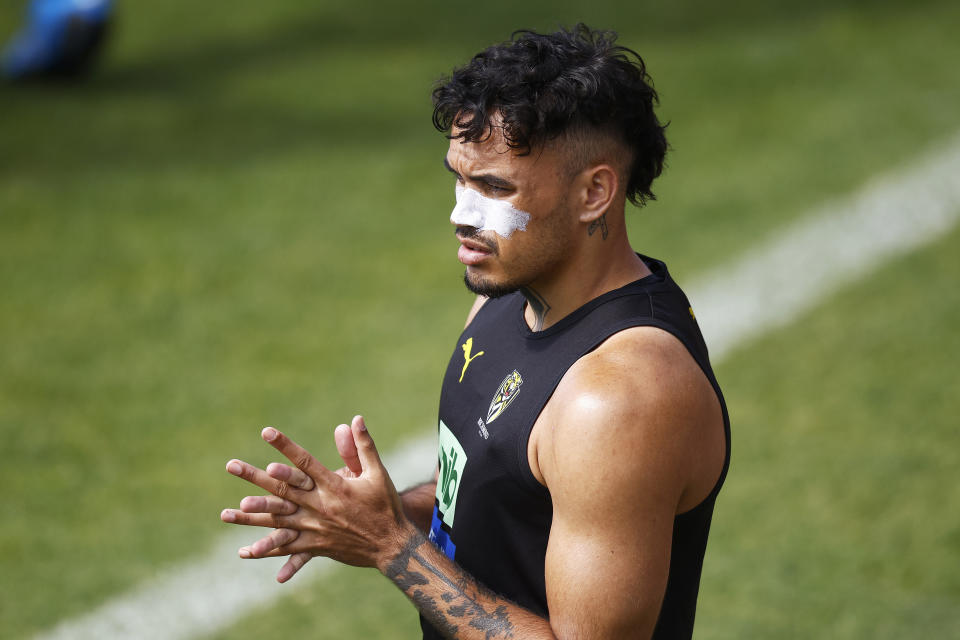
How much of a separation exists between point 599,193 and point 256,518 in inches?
48.9

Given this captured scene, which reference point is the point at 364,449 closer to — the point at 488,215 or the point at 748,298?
the point at 488,215

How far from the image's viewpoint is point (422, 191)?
10500 millimetres

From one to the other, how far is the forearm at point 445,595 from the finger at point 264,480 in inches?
12.4

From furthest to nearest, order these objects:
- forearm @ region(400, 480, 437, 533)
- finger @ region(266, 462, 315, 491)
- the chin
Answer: forearm @ region(400, 480, 437, 533) < the chin < finger @ region(266, 462, 315, 491)

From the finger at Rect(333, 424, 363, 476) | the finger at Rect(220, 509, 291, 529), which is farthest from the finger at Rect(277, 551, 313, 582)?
the finger at Rect(333, 424, 363, 476)

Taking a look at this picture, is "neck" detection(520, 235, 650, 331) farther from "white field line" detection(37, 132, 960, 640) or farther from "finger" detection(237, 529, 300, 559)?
"white field line" detection(37, 132, 960, 640)

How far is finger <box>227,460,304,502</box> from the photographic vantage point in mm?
2715

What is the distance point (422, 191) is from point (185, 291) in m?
2.64

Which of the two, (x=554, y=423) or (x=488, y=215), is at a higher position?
(x=488, y=215)

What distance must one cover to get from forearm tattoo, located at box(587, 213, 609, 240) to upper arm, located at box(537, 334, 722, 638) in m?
0.48

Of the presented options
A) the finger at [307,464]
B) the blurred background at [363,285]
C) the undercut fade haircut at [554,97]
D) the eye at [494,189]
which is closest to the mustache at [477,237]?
the eye at [494,189]

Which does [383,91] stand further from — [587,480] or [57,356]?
[587,480]

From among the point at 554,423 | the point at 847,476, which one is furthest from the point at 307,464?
the point at 847,476

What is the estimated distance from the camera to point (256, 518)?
2.77 meters
